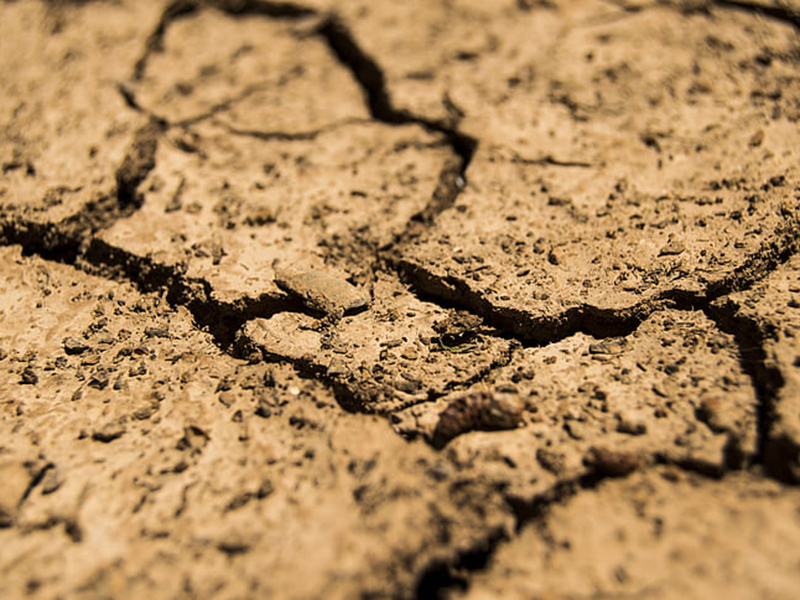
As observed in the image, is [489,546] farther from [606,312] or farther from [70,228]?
[70,228]

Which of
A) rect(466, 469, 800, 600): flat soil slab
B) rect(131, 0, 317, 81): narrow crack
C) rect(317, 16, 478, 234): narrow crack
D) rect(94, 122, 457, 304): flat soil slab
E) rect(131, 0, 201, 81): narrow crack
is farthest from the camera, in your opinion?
rect(131, 0, 317, 81): narrow crack

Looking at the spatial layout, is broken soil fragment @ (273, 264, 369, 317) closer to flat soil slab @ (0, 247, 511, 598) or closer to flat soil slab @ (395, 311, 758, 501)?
flat soil slab @ (0, 247, 511, 598)

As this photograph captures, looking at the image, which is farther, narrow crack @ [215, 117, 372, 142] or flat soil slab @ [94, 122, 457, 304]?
narrow crack @ [215, 117, 372, 142]

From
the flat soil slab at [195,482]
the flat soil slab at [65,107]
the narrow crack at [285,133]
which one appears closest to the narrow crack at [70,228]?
the flat soil slab at [65,107]

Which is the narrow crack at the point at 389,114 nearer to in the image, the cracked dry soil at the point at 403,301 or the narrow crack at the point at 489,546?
the cracked dry soil at the point at 403,301

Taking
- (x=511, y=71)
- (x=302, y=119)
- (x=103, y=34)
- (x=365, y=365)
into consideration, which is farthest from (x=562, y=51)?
(x=103, y=34)

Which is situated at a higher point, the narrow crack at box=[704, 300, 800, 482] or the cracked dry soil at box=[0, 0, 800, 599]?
the narrow crack at box=[704, 300, 800, 482]

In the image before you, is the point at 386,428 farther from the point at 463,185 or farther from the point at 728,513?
the point at 463,185

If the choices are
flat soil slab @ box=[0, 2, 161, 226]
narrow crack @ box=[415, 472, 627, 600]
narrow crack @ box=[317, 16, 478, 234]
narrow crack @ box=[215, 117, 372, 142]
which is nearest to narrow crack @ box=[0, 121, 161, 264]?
flat soil slab @ box=[0, 2, 161, 226]

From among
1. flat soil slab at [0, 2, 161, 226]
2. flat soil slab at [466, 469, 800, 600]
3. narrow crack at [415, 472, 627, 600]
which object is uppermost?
flat soil slab at [466, 469, 800, 600]

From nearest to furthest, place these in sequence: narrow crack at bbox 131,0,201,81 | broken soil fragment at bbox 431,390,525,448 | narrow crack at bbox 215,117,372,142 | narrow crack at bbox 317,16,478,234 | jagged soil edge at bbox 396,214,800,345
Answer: broken soil fragment at bbox 431,390,525,448, jagged soil edge at bbox 396,214,800,345, narrow crack at bbox 317,16,478,234, narrow crack at bbox 215,117,372,142, narrow crack at bbox 131,0,201,81
